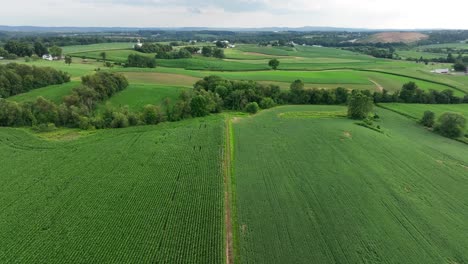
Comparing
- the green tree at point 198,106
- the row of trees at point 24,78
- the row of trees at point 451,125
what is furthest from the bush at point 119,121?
the row of trees at point 451,125

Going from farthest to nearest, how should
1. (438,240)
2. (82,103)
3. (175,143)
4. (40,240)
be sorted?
1. (82,103)
2. (175,143)
3. (438,240)
4. (40,240)

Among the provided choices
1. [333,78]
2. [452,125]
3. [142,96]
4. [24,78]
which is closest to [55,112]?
[142,96]

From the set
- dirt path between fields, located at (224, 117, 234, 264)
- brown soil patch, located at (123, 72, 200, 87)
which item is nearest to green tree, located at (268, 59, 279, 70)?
brown soil patch, located at (123, 72, 200, 87)

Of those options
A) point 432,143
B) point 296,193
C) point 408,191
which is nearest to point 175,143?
point 296,193

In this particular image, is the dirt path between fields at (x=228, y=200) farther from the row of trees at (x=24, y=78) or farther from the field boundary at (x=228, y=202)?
the row of trees at (x=24, y=78)

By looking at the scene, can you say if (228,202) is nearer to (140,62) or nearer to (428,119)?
(428,119)

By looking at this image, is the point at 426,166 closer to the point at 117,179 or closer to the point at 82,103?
the point at 117,179
